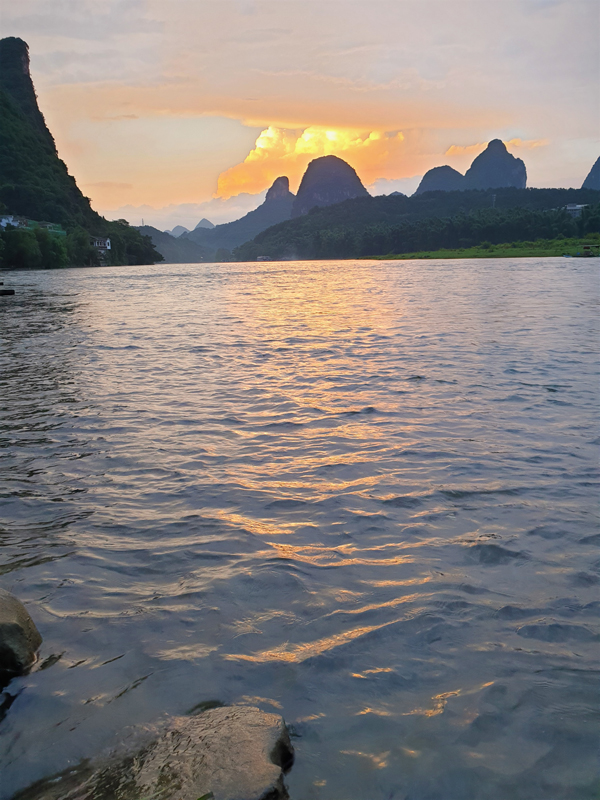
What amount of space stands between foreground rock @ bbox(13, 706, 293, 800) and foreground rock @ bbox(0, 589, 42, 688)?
40.8 inches

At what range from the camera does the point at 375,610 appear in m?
4.61

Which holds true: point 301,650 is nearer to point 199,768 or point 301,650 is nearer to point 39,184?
point 199,768

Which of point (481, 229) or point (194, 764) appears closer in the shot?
point (194, 764)

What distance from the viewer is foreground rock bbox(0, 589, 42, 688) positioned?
12.7 feet

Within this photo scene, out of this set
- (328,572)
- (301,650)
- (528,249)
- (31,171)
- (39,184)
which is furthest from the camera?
(31,171)

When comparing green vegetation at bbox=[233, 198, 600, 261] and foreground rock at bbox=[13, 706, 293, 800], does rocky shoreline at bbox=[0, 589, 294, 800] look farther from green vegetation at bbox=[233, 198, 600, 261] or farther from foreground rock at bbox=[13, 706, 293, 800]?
green vegetation at bbox=[233, 198, 600, 261]

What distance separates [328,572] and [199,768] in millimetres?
2431

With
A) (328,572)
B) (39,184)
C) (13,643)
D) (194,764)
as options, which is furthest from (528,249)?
(194,764)

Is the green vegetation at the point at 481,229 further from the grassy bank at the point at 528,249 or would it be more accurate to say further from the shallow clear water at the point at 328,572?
the shallow clear water at the point at 328,572

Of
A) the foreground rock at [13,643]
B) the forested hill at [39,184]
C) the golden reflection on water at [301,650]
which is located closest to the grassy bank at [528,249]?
the forested hill at [39,184]

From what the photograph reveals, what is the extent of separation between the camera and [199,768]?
2.90m

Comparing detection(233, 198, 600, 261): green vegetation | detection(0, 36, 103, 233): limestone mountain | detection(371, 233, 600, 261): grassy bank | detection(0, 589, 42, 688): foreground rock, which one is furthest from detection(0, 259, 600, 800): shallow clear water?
detection(0, 36, 103, 233): limestone mountain

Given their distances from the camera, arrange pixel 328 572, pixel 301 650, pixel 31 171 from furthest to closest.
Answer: pixel 31 171 → pixel 328 572 → pixel 301 650

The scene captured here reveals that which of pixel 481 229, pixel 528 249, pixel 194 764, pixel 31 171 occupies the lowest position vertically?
pixel 194 764
